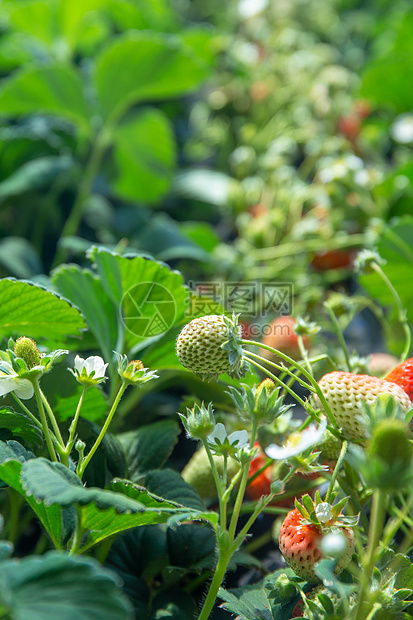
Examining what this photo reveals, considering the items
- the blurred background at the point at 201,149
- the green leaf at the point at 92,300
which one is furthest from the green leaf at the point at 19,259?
the green leaf at the point at 92,300

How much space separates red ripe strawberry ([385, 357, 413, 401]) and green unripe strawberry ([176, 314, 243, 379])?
5.3 inches

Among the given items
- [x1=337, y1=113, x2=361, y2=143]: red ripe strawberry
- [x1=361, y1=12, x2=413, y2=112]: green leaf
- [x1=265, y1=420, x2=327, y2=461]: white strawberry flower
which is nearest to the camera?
[x1=265, y1=420, x2=327, y2=461]: white strawberry flower

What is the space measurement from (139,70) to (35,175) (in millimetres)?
238

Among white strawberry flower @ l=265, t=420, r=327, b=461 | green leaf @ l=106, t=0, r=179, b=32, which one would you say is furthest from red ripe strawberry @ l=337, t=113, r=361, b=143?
white strawberry flower @ l=265, t=420, r=327, b=461

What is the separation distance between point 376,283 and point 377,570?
1.28 feet

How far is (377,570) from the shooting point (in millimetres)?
377

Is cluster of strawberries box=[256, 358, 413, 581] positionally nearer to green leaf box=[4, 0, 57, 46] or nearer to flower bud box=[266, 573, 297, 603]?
flower bud box=[266, 573, 297, 603]

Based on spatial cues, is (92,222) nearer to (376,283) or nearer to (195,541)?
(376,283)

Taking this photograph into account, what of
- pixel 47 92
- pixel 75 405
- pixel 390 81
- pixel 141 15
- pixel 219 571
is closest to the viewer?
pixel 219 571

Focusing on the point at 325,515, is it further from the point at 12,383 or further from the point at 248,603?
the point at 12,383

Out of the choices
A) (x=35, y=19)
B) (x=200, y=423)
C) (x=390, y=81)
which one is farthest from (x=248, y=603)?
(x=35, y=19)

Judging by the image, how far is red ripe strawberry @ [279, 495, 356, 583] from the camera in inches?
15.4

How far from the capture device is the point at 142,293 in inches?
20.6

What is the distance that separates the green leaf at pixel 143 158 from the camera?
101 centimetres
